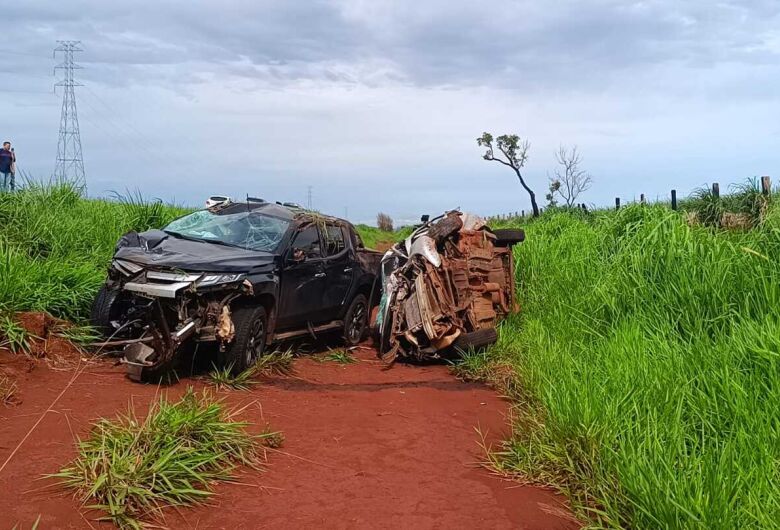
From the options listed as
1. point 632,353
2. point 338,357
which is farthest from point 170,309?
point 632,353

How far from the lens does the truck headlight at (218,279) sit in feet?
22.7

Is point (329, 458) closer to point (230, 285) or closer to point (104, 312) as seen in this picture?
point (230, 285)

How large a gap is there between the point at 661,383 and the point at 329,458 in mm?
2563

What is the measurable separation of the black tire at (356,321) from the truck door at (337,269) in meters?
0.19

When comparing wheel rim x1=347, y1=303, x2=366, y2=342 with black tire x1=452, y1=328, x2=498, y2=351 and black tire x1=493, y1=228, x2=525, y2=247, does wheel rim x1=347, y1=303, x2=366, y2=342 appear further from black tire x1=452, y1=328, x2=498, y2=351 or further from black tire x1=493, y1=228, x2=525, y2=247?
black tire x1=493, y1=228, x2=525, y2=247

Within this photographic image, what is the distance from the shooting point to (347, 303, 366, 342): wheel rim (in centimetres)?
1019

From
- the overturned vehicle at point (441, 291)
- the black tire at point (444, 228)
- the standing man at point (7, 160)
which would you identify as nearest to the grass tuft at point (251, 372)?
the overturned vehicle at point (441, 291)

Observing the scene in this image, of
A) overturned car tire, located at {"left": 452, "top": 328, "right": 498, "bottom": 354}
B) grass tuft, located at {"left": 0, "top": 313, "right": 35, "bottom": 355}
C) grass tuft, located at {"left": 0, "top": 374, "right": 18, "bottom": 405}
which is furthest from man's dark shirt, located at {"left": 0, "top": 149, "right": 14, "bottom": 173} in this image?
overturned car tire, located at {"left": 452, "top": 328, "right": 498, "bottom": 354}

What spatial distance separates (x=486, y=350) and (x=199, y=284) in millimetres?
3738

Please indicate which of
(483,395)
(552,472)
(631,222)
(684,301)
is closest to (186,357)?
(483,395)

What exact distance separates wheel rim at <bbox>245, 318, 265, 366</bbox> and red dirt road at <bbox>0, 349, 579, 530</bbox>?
0.31 meters

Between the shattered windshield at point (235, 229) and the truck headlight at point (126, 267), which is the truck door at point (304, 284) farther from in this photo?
the truck headlight at point (126, 267)

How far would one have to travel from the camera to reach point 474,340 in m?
8.73

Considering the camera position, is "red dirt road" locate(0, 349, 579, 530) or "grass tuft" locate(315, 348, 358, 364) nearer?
"red dirt road" locate(0, 349, 579, 530)
